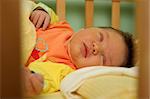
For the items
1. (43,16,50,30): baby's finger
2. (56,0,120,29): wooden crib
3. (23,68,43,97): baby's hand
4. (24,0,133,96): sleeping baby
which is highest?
(56,0,120,29): wooden crib

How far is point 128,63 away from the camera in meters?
1.07

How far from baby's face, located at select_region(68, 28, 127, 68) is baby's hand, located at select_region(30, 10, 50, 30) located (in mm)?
164

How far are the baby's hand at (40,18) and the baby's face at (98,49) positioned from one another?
0.54 feet

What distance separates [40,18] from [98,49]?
287mm

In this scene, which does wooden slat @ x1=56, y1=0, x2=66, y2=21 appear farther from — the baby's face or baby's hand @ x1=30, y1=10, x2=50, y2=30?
the baby's face

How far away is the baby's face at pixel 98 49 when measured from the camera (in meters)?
1.00

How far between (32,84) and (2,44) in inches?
13.6

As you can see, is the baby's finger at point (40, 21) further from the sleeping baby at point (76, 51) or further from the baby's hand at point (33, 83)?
the baby's hand at point (33, 83)

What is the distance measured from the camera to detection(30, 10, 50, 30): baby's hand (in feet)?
3.81

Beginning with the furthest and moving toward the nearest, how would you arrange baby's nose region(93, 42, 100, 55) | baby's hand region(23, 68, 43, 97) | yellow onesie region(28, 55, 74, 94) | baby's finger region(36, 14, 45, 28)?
baby's finger region(36, 14, 45, 28), baby's nose region(93, 42, 100, 55), yellow onesie region(28, 55, 74, 94), baby's hand region(23, 68, 43, 97)

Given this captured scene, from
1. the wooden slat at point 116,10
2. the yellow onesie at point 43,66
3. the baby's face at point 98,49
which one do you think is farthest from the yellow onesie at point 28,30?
the wooden slat at point 116,10

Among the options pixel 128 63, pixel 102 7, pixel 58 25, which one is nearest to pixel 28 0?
pixel 58 25

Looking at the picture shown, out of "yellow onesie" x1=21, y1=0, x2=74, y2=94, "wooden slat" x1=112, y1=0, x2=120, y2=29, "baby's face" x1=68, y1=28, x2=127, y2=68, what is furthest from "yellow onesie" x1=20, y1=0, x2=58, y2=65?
"wooden slat" x1=112, y1=0, x2=120, y2=29

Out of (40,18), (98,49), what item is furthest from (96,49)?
(40,18)
